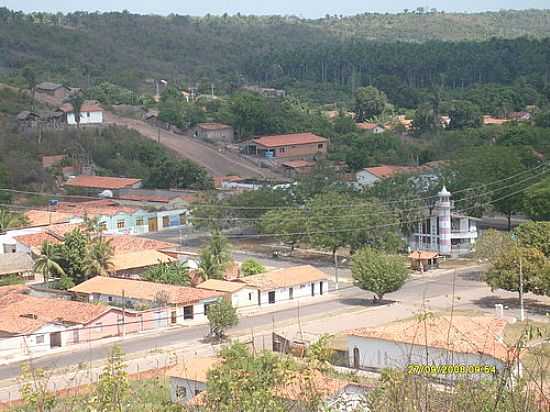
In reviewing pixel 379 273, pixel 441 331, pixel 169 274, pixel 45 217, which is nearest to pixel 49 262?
pixel 169 274

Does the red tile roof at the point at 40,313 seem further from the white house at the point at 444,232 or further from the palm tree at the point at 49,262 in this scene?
the white house at the point at 444,232

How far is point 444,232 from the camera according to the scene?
32.4 metres

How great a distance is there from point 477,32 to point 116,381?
133 meters

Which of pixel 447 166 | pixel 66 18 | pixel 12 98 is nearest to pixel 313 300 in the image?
pixel 447 166

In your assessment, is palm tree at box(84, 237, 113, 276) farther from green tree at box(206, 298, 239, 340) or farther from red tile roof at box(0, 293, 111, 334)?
green tree at box(206, 298, 239, 340)

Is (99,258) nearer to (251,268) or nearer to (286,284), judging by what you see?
(251,268)

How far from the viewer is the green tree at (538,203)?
32.3 meters

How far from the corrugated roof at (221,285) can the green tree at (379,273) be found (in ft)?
9.53

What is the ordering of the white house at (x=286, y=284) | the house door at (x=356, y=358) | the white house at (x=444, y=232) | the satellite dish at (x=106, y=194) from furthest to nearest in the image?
the satellite dish at (x=106, y=194) < the white house at (x=444, y=232) < the white house at (x=286, y=284) < the house door at (x=356, y=358)

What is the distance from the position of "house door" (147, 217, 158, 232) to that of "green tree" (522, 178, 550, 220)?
13.1 metres

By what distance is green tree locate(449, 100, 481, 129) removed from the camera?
61156 mm

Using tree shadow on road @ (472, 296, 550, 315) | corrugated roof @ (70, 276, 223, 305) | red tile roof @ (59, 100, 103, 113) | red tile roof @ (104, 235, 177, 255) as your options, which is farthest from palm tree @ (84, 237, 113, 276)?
red tile roof @ (59, 100, 103, 113)

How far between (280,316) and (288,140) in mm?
30359

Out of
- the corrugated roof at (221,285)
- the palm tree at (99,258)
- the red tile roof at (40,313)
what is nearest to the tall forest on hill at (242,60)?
the palm tree at (99,258)
